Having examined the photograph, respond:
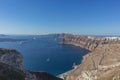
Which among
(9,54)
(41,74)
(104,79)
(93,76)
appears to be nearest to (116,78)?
(104,79)

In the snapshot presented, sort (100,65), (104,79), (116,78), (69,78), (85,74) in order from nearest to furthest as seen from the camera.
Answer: (116,78)
(104,79)
(85,74)
(69,78)
(100,65)

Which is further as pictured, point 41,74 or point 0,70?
point 41,74

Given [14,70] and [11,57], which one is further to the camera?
[11,57]

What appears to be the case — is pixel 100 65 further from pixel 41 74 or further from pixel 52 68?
pixel 41 74

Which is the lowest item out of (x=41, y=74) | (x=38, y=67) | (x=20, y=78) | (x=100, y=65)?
(x=38, y=67)

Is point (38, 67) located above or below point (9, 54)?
below

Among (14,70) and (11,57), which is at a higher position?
(14,70)

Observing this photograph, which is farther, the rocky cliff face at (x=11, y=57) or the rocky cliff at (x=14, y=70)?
the rocky cliff face at (x=11, y=57)

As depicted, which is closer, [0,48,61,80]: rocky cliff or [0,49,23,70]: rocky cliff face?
[0,48,61,80]: rocky cliff
